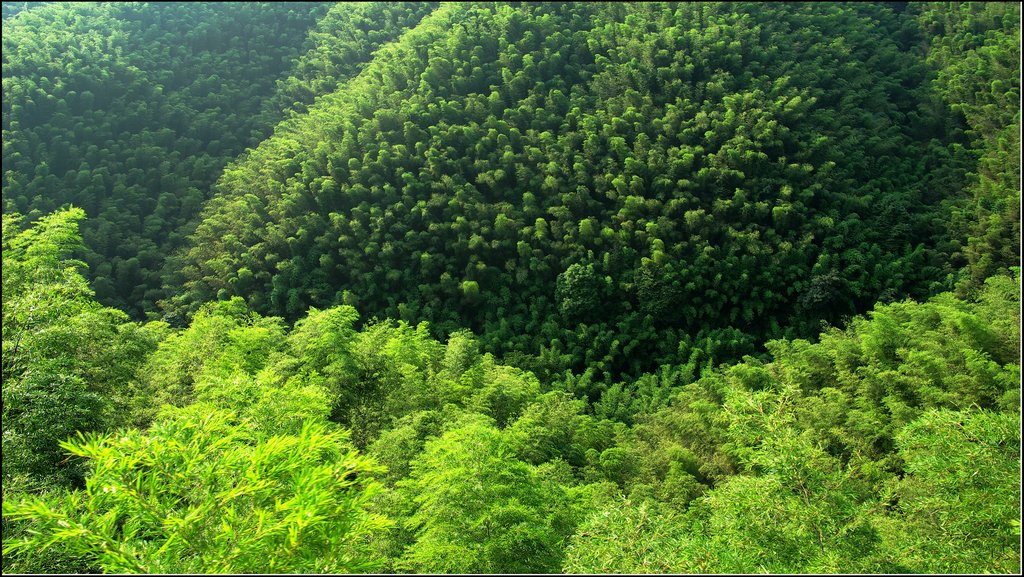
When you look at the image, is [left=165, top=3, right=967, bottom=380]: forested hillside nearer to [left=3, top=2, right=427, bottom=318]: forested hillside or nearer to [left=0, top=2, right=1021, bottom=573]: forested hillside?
[left=0, top=2, right=1021, bottom=573]: forested hillside

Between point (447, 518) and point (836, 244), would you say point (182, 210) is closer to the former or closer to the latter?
point (447, 518)

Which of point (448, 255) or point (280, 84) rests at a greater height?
point (280, 84)

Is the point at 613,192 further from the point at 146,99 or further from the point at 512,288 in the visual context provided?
the point at 146,99

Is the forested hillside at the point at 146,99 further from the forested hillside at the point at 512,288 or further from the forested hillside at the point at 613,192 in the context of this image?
the forested hillside at the point at 613,192

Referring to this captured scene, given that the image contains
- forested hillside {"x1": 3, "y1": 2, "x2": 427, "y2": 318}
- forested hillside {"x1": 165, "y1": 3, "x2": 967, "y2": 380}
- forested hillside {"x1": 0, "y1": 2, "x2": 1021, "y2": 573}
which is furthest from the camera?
forested hillside {"x1": 3, "y1": 2, "x2": 427, "y2": 318}

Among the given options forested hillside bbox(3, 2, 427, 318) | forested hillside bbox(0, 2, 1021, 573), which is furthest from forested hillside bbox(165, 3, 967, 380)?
forested hillside bbox(3, 2, 427, 318)

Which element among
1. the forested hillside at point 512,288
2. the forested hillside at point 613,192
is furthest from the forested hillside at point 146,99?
the forested hillside at point 613,192

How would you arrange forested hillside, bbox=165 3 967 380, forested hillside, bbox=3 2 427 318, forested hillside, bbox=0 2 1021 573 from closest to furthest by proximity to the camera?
forested hillside, bbox=0 2 1021 573
forested hillside, bbox=165 3 967 380
forested hillside, bbox=3 2 427 318

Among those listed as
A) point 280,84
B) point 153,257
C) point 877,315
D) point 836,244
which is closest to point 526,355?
point 877,315
